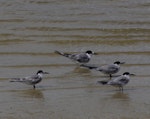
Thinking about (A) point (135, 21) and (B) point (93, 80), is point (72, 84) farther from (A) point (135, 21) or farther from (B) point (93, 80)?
(A) point (135, 21)

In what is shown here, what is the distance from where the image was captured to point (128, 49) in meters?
13.8

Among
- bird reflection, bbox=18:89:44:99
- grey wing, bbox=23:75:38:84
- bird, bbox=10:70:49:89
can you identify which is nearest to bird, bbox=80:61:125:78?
bird, bbox=10:70:49:89

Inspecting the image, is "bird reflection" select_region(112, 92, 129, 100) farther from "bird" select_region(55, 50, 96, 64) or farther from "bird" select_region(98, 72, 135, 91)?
"bird" select_region(55, 50, 96, 64)

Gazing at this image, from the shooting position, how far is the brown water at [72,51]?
9.18m

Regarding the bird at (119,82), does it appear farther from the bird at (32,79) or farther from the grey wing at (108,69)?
the bird at (32,79)

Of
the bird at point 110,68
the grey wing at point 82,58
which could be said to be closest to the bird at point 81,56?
the grey wing at point 82,58

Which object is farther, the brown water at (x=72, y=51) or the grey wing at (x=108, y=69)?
the grey wing at (x=108, y=69)

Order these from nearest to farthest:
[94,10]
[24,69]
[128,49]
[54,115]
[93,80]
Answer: [54,115], [93,80], [24,69], [128,49], [94,10]

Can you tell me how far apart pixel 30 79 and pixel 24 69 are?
1.40 meters

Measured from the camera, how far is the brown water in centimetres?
918

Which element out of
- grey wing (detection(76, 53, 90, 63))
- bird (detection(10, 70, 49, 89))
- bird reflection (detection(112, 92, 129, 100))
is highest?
bird (detection(10, 70, 49, 89))

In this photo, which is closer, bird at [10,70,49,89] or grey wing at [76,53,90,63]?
bird at [10,70,49,89]

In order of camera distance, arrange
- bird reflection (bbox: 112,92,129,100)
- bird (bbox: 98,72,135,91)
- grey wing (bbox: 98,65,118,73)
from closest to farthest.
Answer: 1. bird reflection (bbox: 112,92,129,100)
2. bird (bbox: 98,72,135,91)
3. grey wing (bbox: 98,65,118,73)

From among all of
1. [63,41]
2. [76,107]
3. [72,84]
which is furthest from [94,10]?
[76,107]
